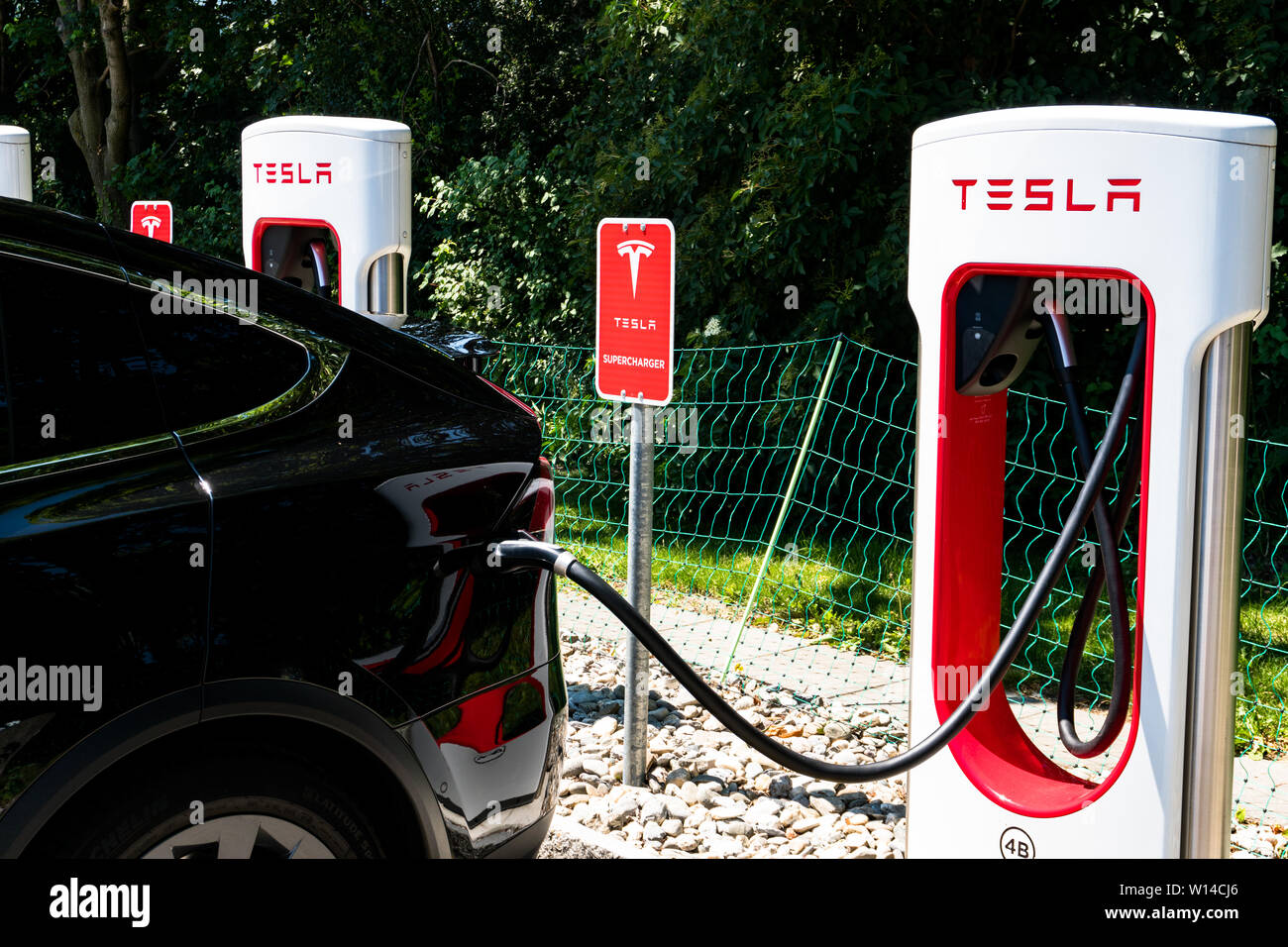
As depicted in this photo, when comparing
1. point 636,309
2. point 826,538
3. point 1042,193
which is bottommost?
point 826,538

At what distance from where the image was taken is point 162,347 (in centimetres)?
248

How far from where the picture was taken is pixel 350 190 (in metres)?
5.48

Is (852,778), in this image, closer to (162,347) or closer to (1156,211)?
(1156,211)

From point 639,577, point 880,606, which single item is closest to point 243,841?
point 639,577

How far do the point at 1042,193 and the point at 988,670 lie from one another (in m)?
1.02

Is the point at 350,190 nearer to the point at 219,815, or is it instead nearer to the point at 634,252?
the point at 634,252

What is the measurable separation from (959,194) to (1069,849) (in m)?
1.46

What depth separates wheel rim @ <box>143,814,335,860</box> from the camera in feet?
7.38

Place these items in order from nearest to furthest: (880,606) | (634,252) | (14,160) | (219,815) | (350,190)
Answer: (219,815) → (634,252) → (350,190) → (880,606) → (14,160)

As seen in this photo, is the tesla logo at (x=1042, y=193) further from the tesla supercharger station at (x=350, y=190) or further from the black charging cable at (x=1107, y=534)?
the tesla supercharger station at (x=350, y=190)

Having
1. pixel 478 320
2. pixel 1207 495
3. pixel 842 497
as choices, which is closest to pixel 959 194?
pixel 1207 495

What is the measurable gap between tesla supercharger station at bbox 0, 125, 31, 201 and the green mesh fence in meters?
2.98

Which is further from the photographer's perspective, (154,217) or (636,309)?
(154,217)

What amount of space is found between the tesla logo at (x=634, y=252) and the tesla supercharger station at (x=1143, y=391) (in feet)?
4.30
